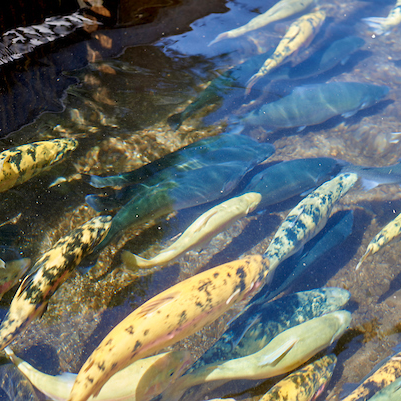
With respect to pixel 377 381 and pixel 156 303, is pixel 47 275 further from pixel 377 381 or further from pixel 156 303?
pixel 377 381

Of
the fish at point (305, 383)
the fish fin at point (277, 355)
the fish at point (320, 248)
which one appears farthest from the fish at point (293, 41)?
the fish at point (305, 383)

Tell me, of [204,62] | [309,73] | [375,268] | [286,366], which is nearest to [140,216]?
[286,366]

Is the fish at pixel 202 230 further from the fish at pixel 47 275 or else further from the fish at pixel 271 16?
the fish at pixel 271 16

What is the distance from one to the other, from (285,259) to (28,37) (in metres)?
4.39

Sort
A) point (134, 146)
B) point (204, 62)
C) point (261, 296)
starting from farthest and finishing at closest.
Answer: point (204, 62) → point (134, 146) → point (261, 296)

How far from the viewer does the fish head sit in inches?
79.0

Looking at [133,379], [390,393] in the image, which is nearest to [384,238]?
[390,393]

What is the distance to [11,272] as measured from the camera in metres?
2.46

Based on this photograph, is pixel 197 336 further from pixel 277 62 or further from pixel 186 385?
pixel 277 62

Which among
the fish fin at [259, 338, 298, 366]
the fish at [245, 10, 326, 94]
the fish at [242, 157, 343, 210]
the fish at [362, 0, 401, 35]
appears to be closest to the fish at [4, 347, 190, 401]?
the fish fin at [259, 338, 298, 366]

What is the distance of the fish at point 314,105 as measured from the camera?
4.31 metres

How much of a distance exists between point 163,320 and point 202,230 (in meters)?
0.99

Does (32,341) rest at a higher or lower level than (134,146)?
lower

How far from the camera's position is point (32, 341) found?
7.66 ft
